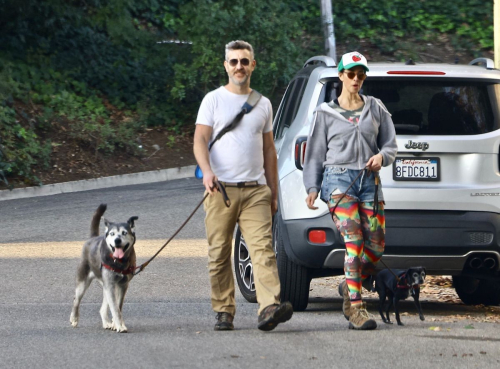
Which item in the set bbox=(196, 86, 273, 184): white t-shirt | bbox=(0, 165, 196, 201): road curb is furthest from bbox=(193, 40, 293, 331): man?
Answer: bbox=(0, 165, 196, 201): road curb

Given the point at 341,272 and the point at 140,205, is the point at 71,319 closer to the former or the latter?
the point at 341,272

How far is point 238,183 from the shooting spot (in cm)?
709

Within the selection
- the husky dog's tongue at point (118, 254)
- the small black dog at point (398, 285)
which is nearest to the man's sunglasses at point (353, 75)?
the small black dog at point (398, 285)

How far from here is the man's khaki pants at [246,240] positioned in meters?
7.07

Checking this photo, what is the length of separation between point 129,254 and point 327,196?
56.0 inches

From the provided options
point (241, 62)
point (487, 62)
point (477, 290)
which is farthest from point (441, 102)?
point (477, 290)

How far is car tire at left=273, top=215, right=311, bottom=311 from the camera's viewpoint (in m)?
8.10

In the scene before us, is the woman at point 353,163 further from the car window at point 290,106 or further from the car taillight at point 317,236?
the car window at point 290,106

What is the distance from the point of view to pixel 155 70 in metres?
26.6

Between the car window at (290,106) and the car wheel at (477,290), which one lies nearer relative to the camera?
the car window at (290,106)

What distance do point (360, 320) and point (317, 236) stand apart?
0.83 meters

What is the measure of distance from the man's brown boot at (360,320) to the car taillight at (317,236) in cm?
69

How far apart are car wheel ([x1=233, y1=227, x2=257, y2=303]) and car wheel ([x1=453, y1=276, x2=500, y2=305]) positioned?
195 cm

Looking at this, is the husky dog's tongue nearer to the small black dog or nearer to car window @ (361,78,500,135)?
the small black dog
